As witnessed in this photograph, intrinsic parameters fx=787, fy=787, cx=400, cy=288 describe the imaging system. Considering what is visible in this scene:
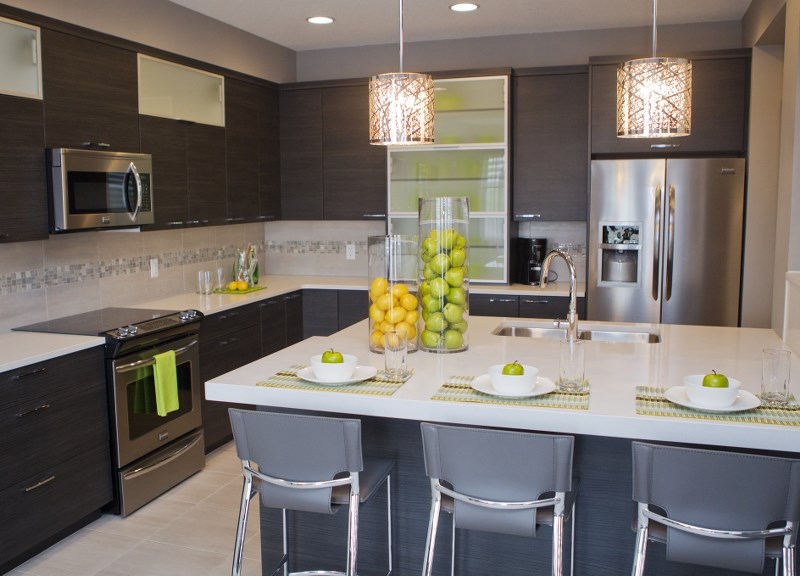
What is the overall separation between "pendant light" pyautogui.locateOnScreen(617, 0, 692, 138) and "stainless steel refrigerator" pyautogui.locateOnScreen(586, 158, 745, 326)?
2.16m

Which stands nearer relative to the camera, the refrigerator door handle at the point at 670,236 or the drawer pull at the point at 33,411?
the drawer pull at the point at 33,411

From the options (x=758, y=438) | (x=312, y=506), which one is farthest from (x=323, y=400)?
(x=758, y=438)

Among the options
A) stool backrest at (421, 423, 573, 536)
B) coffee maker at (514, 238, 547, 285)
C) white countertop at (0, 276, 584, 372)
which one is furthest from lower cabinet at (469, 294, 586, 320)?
stool backrest at (421, 423, 573, 536)

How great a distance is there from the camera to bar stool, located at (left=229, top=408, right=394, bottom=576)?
233 centimetres

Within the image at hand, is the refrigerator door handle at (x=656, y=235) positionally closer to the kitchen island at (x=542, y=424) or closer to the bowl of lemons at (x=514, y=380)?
the kitchen island at (x=542, y=424)

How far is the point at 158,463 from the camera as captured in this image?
4023 mm

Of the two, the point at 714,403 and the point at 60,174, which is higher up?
the point at 60,174

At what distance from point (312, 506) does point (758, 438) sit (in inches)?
51.3

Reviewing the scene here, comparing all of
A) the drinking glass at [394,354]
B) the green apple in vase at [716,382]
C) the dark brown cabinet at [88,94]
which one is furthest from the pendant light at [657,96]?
the dark brown cabinet at [88,94]

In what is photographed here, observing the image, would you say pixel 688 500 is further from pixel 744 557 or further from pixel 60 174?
pixel 60 174

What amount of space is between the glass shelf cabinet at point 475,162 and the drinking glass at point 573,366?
2.99 meters

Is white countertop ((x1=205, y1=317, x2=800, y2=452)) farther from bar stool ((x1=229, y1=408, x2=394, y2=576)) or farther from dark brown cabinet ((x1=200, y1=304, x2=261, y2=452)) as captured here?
dark brown cabinet ((x1=200, y1=304, x2=261, y2=452))

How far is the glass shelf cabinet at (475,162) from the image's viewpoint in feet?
17.9

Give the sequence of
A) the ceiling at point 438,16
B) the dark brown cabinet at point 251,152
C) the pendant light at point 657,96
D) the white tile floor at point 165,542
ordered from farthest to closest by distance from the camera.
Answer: the dark brown cabinet at point 251,152
the ceiling at point 438,16
the white tile floor at point 165,542
the pendant light at point 657,96
